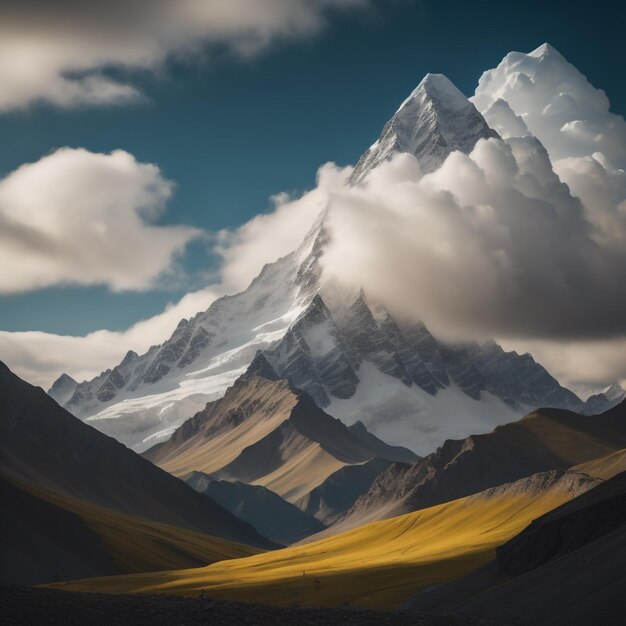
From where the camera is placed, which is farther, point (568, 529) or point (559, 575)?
point (568, 529)

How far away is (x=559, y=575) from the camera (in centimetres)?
7025

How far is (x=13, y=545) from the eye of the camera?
505ft

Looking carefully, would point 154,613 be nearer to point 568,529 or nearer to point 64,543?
point 568,529

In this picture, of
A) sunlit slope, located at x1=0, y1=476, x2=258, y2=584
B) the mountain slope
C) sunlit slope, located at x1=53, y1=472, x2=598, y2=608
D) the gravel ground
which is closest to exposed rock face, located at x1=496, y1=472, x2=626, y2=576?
the mountain slope

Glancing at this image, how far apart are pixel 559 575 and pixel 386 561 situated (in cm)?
7016

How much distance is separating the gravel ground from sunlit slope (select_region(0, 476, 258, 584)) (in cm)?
9104

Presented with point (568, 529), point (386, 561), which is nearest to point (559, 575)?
point (568, 529)

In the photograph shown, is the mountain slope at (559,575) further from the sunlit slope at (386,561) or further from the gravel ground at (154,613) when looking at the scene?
the sunlit slope at (386,561)

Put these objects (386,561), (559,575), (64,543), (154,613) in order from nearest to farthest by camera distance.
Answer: (154,613)
(559,575)
(386,561)
(64,543)

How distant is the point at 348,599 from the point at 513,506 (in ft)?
240

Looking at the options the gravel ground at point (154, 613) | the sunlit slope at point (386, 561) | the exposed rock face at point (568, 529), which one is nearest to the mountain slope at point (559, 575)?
the exposed rock face at point (568, 529)

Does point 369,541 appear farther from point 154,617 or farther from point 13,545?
point 154,617

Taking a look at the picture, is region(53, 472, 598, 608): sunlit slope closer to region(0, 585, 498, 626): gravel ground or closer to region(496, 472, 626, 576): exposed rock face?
region(496, 472, 626, 576): exposed rock face

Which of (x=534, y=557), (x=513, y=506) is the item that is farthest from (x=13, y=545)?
(x=534, y=557)
